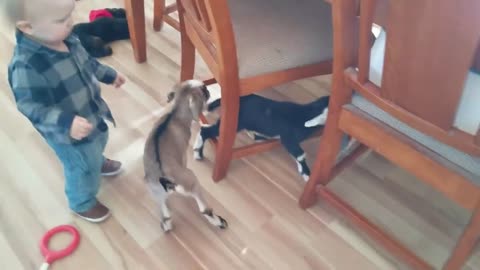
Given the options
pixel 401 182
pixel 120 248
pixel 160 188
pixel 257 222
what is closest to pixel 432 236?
pixel 401 182

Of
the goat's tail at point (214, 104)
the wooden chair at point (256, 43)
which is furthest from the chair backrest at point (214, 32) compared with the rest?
the goat's tail at point (214, 104)

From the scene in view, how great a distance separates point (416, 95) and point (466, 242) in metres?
0.40

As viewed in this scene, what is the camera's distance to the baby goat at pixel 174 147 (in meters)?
1.15

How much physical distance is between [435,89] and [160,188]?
2.34 feet

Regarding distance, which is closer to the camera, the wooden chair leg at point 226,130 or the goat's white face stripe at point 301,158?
the wooden chair leg at point 226,130

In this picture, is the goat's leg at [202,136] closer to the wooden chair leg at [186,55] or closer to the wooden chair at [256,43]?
the wooden chair at [256,43]

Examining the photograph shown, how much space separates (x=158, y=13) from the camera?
1.98m

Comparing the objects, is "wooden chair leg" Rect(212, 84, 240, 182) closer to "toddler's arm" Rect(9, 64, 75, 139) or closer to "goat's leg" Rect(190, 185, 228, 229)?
"goat's leg" Rect(190, 185, 228, 229)

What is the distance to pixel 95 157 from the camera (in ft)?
4.16

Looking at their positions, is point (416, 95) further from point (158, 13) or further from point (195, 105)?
point (158, 13)

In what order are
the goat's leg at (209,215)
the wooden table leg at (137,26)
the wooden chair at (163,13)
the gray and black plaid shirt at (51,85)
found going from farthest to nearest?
the wooden chair at (163,13) → the wooden table leg at (137,26) → the goat's leg at (209,215) → the gray and black plaid shirt at (51,85)

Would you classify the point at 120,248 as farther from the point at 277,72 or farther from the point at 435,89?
the point at 435,89

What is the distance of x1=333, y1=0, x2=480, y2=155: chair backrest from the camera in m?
0.67

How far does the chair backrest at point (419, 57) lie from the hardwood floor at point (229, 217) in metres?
0.54
